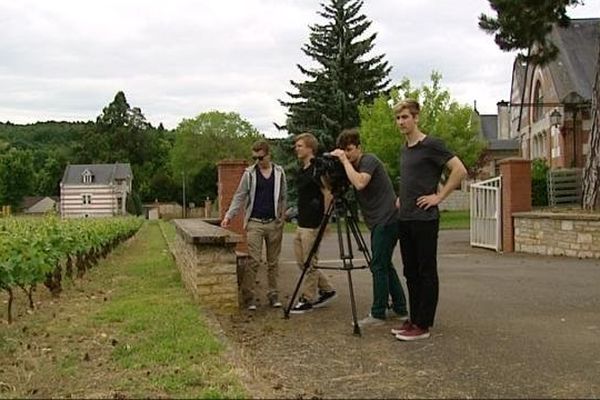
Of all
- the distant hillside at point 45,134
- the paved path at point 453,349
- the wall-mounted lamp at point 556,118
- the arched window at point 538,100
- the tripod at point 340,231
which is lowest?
the paved path at point 453,349

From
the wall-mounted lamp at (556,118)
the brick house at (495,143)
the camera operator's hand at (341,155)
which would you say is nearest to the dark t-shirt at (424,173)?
the camera operator's hand at (341,155)

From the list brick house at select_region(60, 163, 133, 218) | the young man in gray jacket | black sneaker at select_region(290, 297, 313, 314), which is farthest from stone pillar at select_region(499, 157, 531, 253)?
brick house at select_region(60, 163, 133, 218)

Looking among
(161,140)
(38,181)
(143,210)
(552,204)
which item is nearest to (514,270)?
(552,204)

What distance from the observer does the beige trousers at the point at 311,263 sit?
8.03 metres

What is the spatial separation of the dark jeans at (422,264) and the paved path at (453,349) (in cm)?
25

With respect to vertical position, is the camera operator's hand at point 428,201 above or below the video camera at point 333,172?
below

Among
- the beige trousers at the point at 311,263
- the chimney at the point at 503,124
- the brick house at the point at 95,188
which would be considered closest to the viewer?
the beige trousers at the point at 311,263

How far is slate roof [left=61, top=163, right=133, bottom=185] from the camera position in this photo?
91.1 m

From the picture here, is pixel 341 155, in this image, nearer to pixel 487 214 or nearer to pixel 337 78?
pixel 487 214

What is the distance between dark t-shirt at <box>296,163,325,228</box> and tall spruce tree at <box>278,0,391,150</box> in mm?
33598

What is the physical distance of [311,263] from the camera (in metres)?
7.98

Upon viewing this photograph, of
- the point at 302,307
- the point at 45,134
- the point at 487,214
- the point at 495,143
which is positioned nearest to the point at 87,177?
the point at 45,134

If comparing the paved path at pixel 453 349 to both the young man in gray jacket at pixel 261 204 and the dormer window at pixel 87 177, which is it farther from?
the dormer window at pixel 87 177

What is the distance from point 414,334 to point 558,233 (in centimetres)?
1070
